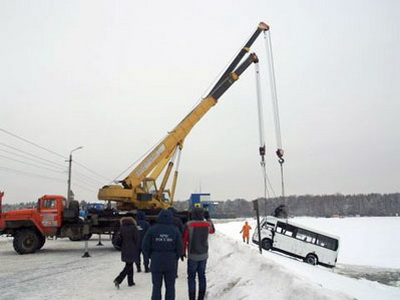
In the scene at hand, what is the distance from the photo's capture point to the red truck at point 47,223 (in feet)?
53.5

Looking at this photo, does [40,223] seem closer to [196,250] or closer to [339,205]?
[196,250]

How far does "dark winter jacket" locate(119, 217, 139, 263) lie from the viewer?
836 centimetres

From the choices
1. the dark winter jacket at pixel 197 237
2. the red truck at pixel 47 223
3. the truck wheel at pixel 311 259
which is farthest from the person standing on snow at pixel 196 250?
the truck wheel at pixel 311 259

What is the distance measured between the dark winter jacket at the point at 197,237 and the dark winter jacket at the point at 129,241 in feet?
7.05

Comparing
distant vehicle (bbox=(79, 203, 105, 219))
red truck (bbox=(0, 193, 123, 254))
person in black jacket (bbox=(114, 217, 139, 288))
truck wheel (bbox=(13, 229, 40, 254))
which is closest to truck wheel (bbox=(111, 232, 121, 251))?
person in black jacket (bbox=(114, 217, 139, 288))

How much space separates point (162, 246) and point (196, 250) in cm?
110

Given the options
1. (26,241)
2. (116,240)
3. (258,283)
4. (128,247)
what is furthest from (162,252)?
(26,241)

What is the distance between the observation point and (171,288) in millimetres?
5844

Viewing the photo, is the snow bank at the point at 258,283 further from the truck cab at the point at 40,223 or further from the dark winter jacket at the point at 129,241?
the truck cab at the point at 40,223

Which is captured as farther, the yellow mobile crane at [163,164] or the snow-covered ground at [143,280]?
the yellow mobile crane at [163,164]

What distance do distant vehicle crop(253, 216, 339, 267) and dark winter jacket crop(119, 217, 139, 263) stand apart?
19.1 metres

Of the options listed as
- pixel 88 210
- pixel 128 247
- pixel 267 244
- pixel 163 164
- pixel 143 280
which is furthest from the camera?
pixel 267 244

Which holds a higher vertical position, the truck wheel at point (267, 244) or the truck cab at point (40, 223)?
the truck cab at point (40, 223)

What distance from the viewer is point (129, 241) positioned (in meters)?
8.55
